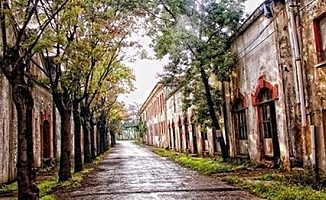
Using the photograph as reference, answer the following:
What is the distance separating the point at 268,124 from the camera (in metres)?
14.7

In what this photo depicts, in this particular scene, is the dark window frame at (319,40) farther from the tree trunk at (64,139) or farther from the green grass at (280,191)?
the tree trunk at (64,139)

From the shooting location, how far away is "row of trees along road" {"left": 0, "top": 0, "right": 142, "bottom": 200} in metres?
9.09

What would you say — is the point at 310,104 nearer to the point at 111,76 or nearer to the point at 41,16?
the point at 41,16

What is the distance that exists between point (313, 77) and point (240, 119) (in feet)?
24.4

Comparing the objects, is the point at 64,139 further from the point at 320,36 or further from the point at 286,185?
the point at 320,36

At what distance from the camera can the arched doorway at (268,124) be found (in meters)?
14.2

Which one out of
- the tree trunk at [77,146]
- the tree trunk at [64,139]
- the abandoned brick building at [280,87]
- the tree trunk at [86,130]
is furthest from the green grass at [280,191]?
the tree trunk at [86,130]

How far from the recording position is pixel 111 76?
86.4 feet

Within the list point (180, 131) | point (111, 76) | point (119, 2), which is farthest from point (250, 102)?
point (180, 131)

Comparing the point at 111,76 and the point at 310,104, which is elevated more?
the point at 111,76

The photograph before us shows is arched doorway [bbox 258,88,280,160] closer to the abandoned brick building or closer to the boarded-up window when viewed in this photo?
the abandoned brick building

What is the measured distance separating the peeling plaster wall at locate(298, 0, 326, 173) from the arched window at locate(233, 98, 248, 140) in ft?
20.3

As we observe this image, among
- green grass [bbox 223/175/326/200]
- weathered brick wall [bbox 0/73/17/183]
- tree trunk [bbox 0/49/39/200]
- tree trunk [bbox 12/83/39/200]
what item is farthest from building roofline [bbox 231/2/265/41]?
weathered brick wall [bbox 0/73/17/183]

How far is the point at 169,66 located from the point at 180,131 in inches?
621
